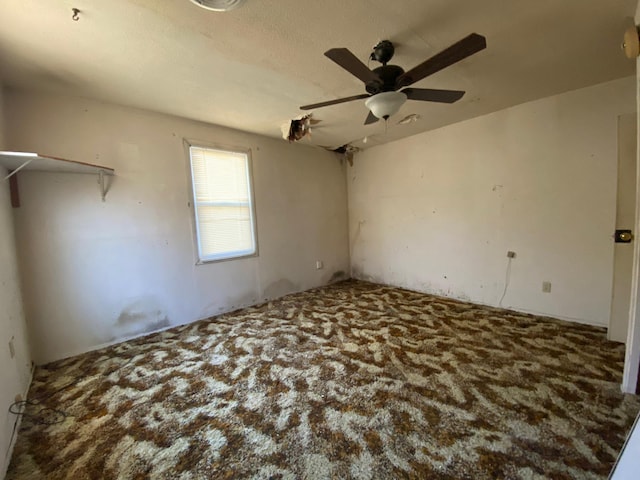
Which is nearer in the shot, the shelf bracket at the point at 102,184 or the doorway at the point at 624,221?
the doorway at the point at 624,221

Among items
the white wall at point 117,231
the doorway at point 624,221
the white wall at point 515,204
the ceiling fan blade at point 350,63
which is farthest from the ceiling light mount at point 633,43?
the white wall at point 117,231

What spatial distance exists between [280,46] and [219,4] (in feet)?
1.76

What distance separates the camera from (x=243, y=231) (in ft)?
12.3

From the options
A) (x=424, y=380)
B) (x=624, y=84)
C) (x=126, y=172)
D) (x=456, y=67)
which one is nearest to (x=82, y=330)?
(x=126, y=172)

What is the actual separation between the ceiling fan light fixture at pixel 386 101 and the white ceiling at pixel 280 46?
42 centimetres

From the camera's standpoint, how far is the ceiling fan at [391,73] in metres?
1.54

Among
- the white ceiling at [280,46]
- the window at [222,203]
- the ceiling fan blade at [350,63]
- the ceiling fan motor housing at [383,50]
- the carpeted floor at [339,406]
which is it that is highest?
the white ceiling at [280,46]

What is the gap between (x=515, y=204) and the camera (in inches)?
126

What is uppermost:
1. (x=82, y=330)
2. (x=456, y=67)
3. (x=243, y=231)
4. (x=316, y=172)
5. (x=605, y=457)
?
(x=456, y=67)

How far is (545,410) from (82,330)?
3.94 meters

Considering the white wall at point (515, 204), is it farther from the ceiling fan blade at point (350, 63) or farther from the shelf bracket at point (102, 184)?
the shelf bracket at point (102, 184)

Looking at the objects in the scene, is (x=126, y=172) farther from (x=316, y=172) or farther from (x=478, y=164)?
(x=478, y=164)

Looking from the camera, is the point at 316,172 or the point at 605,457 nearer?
the point at 605,457

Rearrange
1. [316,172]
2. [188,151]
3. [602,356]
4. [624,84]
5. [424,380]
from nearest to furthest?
[424,380] < [602,356] < [624,84] < [188,151] < [316,172]
